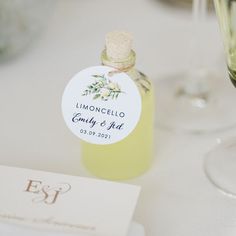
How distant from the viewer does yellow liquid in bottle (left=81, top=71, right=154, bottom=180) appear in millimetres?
821

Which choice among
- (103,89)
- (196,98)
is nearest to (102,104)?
(103,89)

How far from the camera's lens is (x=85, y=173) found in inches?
33.9

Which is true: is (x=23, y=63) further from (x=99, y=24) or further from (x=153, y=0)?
(x=153, y=0)

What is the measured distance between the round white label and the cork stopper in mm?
17

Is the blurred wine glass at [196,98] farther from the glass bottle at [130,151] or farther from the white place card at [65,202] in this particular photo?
the white place card at [65,202]

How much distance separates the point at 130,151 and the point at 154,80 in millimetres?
241

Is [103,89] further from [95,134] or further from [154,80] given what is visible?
[154,80]

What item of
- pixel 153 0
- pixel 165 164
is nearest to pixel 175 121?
pixel 165 164

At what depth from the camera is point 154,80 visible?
3.45ft

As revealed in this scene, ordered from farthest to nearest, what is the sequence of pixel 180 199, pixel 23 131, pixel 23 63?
pixel 23 63 → pixel 23 131 → pixel 180 199

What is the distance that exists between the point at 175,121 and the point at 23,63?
26 cm

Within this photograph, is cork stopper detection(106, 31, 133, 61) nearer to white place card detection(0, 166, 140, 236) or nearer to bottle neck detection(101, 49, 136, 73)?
bottle neck detection(101, 49, 136, 73)

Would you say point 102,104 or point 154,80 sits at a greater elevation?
point 102,104

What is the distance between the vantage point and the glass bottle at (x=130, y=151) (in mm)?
818
